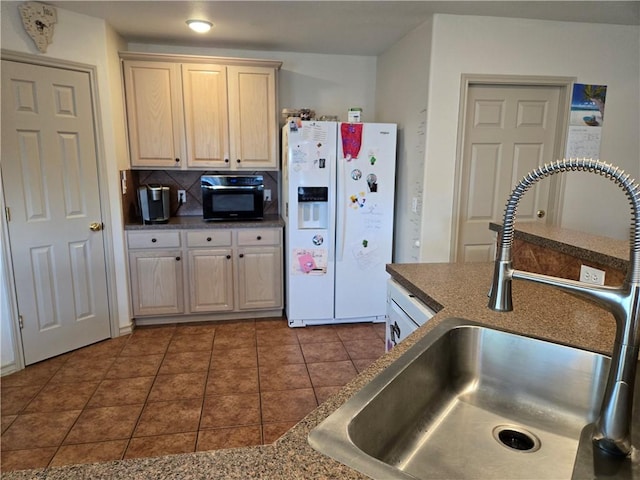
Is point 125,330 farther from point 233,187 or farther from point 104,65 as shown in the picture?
point 104,65

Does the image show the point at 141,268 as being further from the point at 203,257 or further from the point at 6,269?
the point at 6,269

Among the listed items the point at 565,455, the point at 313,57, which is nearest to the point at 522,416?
the point at 565,455

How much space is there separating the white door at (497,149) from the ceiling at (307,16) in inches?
21.6

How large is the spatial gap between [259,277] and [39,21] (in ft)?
7.88

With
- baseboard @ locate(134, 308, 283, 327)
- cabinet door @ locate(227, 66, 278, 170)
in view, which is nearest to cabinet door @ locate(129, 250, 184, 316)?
baseboard @ locate(134, 308, 283, 327)

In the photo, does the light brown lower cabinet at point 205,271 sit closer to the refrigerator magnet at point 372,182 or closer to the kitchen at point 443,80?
the kitchen at point 443,80

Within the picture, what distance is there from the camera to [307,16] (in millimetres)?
3014

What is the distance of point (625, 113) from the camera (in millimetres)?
3377

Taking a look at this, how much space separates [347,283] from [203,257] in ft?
4.15

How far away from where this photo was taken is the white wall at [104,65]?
107 inches

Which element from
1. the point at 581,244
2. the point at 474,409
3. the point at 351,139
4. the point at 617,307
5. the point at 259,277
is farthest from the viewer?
the point at 259,277

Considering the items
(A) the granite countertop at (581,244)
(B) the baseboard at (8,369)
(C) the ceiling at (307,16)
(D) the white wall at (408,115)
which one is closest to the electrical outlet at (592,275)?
(A) the granite countertop at (581,244)

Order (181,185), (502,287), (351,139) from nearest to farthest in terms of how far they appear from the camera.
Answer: (502,287), (351,139), (181,185)

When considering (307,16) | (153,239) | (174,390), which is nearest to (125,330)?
(153,239)
